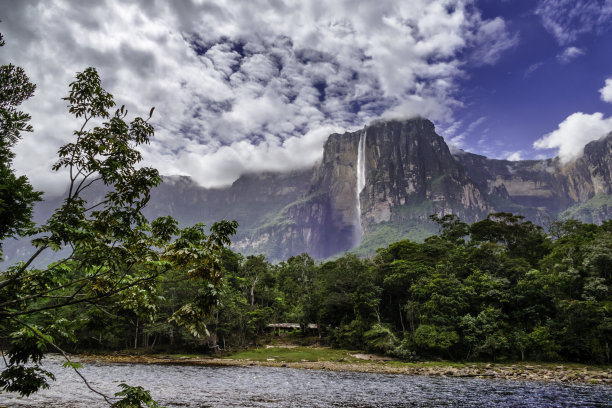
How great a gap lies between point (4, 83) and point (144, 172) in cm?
994

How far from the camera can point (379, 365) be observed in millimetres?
36844

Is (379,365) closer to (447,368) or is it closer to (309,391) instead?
(447,368)

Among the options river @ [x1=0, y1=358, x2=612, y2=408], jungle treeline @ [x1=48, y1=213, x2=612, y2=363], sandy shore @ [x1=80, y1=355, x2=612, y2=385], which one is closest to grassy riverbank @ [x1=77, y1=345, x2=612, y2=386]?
sandy shore @ [x1=80, y1=355, x2=612, y2=385]

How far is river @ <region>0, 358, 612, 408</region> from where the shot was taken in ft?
61.0

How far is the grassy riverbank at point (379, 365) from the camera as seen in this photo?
28.7 meters

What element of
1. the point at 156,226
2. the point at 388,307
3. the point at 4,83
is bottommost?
the point at 388,307

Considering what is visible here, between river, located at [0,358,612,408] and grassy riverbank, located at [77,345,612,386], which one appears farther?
grassy riverbank, located at [77,345,612,386]

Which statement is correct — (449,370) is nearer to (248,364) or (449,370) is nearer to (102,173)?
(248,364)

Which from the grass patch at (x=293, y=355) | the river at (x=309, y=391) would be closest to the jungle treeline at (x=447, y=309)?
the grass patch at (x=293, y=355)

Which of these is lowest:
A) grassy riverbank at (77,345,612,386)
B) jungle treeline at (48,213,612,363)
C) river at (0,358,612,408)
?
grassy riverbank at (77,345,612,386)

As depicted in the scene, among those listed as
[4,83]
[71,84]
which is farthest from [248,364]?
[71,84]

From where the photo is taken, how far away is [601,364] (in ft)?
104

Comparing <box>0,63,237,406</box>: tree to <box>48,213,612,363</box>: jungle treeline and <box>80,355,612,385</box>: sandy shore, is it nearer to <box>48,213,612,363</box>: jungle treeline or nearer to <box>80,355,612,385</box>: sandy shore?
<box>48,213,612,363</box>: jungle treeline

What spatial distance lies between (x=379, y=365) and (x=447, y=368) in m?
7.14
